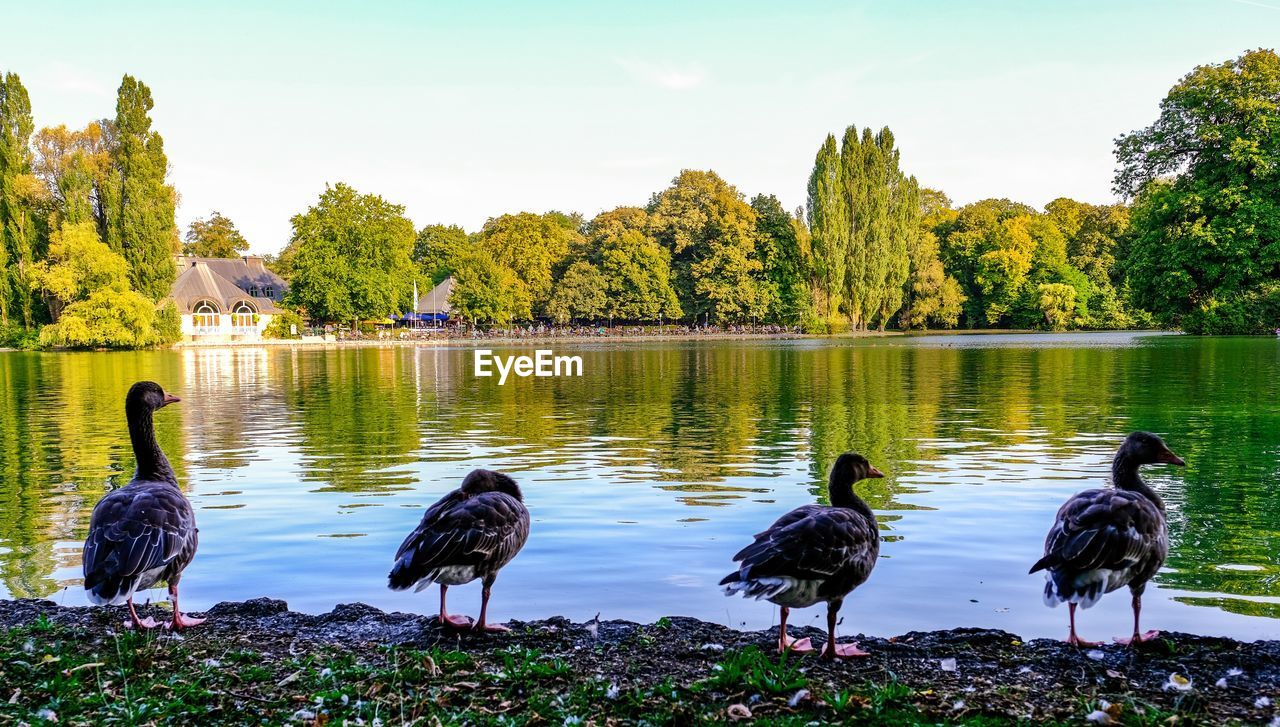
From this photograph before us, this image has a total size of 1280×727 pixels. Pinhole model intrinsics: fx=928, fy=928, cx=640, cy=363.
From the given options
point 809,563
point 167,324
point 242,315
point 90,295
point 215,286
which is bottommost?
point 809,563

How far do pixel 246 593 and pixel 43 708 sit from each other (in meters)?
4.94

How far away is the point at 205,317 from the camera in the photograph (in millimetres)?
117688

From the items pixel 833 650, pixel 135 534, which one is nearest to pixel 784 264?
pixel 833 650

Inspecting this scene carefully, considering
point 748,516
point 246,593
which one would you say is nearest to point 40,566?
point 246,593

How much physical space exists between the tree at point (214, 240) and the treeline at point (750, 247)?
44 centimetres

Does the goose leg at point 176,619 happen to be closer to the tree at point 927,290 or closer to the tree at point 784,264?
the tree at point 784,264

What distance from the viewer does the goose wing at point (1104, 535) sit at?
7234 millimetres

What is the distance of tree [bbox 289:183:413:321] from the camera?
106 meters

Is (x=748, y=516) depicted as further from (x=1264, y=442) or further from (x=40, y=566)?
(x=1264, y=442)

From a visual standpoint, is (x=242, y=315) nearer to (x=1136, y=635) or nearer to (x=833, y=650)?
(x=833, y=650)

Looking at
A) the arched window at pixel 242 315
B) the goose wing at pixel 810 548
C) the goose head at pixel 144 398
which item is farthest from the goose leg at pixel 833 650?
the arched window at pixel 242 315

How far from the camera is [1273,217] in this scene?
2633 inches

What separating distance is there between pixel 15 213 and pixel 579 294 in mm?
61804

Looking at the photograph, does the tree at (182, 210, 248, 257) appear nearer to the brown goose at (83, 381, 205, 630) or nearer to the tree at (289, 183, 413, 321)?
the tree at (289, 183, 413, 321)
